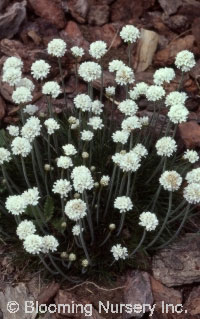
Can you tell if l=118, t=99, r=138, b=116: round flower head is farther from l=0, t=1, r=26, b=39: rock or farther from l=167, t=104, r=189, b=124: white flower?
l=0, t=1, r=26, b=39: rock

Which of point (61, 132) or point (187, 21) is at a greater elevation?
point (187, 21)

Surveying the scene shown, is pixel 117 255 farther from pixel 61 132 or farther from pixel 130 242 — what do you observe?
pixel 61 132

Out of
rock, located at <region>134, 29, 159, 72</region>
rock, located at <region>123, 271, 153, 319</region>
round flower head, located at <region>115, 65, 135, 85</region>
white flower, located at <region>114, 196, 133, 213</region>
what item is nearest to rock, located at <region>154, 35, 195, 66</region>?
rock, located at <region>134, 29, 159, 72</region>

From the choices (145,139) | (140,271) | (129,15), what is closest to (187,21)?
(129,15)

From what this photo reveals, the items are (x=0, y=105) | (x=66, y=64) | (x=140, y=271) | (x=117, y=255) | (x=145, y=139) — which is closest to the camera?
(x=117, y=255)

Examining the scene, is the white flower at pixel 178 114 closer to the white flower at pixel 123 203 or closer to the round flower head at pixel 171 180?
the round flower head at pixel 171 180

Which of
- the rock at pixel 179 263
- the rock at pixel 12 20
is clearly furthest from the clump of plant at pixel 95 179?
the rock at pixel 12 20

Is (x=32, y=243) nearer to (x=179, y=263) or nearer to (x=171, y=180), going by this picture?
(x=171, y=180)

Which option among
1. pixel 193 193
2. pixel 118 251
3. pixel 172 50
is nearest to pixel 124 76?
pixel 193 193
